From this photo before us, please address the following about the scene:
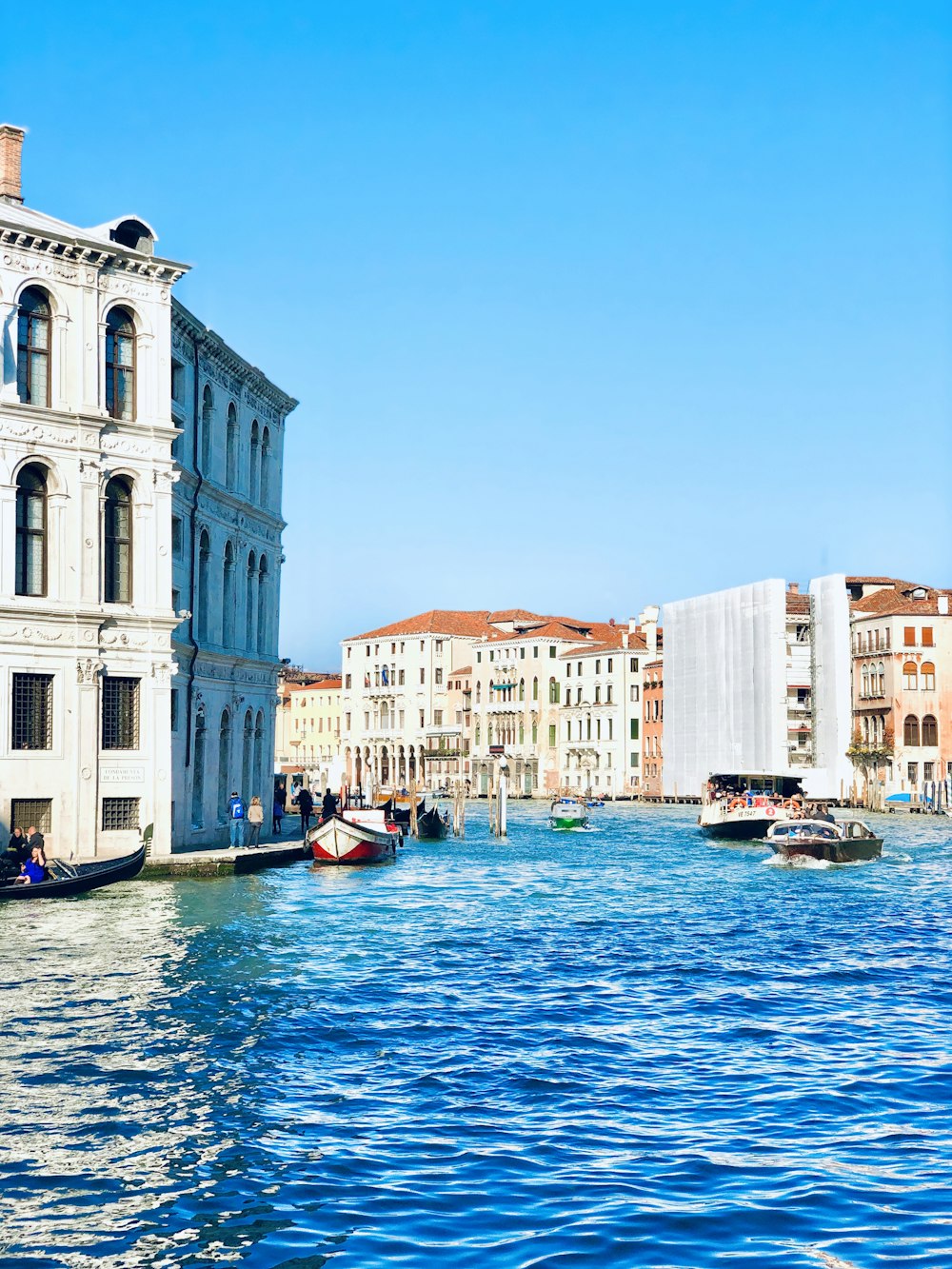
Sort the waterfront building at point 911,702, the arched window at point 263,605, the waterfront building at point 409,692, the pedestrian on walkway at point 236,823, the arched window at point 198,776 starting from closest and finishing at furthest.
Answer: the pedestrian on walkway at point 236,823, the arched window at point 198,776, the arched window at point 263,605, the waterfront building at point 911,702, the waterfront building at point 409,692

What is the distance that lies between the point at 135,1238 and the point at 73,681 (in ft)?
62.9

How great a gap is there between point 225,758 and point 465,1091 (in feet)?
76.9

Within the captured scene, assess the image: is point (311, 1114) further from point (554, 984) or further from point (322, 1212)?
point (554, 984)

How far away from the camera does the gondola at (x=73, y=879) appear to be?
75.2ft

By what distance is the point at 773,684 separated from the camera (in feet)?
256

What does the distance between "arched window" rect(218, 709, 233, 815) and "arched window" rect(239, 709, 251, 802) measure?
1.10 meters

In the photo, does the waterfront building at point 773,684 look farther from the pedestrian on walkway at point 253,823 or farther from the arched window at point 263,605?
the pedestrian on walkway at point 253,823

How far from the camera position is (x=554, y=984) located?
1731 centimetres

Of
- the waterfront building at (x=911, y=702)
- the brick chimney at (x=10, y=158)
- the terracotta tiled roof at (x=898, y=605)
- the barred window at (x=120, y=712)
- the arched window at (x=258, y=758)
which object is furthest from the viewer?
the terracotta tiled roof at (x=898, y=605)

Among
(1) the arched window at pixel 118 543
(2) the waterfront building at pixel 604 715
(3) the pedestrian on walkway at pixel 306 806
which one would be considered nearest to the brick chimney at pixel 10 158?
(1) the arched window at pixel 118 543

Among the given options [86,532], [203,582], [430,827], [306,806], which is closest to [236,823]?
[203,582]

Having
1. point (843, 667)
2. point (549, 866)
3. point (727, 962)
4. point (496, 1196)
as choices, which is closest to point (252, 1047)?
point (496, 1196)

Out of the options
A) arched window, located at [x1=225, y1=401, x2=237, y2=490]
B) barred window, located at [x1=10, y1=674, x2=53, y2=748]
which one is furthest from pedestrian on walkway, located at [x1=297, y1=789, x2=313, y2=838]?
barred window, located at [x1=10, y1=674, x2=53, y2=748]

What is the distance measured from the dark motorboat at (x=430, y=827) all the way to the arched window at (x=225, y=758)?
14.5 m
